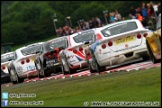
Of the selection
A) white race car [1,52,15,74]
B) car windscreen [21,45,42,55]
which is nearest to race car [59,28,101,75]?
car windscreen [21,45,42,55]

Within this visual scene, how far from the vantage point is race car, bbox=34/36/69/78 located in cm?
2178

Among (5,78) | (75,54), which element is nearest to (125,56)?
(75,54)

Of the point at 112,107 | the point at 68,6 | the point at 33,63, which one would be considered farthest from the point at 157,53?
the point at 68,6

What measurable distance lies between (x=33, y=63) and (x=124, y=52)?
8.25m

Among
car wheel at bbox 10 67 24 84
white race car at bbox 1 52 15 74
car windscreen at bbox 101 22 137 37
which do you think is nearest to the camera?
car windscreen at bbox 101 22 137 37

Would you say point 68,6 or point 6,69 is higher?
point 68,6

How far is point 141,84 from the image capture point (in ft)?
34.6

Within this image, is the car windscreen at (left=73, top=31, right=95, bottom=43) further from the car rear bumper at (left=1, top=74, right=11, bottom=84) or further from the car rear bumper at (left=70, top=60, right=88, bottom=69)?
the car rear bumper at (left=1, top=74, right=11, bottom=84)

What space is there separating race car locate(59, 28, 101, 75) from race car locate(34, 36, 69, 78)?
860mm

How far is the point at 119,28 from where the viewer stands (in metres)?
17.2

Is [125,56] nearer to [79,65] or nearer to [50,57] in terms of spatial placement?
[79,65]

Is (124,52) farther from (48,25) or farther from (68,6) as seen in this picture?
(68,6)

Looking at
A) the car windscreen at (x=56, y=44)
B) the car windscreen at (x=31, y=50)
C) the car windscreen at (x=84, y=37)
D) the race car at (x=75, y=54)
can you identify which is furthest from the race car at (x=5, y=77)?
the car windscreen at (x=84, y=37)

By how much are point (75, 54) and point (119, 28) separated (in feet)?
9.63
